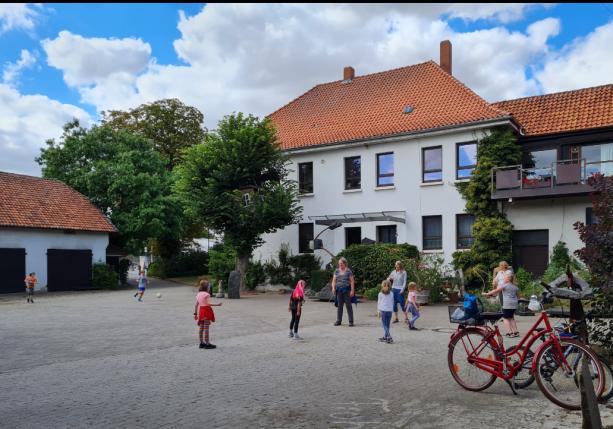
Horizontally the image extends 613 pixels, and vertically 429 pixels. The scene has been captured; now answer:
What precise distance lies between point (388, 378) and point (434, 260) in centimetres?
1608

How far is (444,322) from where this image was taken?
1575 cm

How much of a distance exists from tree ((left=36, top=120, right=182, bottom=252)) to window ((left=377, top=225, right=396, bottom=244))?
53.5ft

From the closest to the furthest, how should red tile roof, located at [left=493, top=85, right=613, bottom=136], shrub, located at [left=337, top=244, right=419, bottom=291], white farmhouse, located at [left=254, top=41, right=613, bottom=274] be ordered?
white farmhouse, located at [left=254, top=41, right=613, bottom=274], red tile roof, located at [left=493, top=85, right=613, bottom=136], shrub, located at [left=337, top=244, right=419, bottom=291]

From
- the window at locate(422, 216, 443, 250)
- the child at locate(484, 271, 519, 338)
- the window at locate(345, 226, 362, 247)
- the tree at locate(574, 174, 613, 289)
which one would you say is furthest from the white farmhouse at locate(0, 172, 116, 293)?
the tree at locate(574, 174, 613, 289)

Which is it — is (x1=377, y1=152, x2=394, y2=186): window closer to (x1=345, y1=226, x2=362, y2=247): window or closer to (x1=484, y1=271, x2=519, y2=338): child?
(x1=345, y1=226, x2=362, y2=247): window

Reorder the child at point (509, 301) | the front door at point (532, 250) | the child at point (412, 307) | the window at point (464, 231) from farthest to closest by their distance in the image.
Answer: the window at point (464, 231) → the front door at point (532, 250) → the child at point (412, 307) → the child at point (509, 301)

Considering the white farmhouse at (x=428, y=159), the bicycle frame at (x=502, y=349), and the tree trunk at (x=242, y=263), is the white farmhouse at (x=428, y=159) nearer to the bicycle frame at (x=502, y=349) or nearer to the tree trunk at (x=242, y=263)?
the tree trunk at (x=242, y=263)

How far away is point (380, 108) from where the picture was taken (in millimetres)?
29516

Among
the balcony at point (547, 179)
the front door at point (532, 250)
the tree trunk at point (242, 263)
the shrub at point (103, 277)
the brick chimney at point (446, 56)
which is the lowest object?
the shrub at point (103, 277)

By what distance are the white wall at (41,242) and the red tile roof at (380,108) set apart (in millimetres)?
13424

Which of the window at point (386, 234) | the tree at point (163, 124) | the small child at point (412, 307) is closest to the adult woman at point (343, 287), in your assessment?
the small child at point (412, 307)

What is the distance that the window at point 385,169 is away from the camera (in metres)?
27.5

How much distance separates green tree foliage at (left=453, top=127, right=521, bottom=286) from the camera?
2331 cm

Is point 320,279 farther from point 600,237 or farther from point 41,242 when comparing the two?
point 600,237
